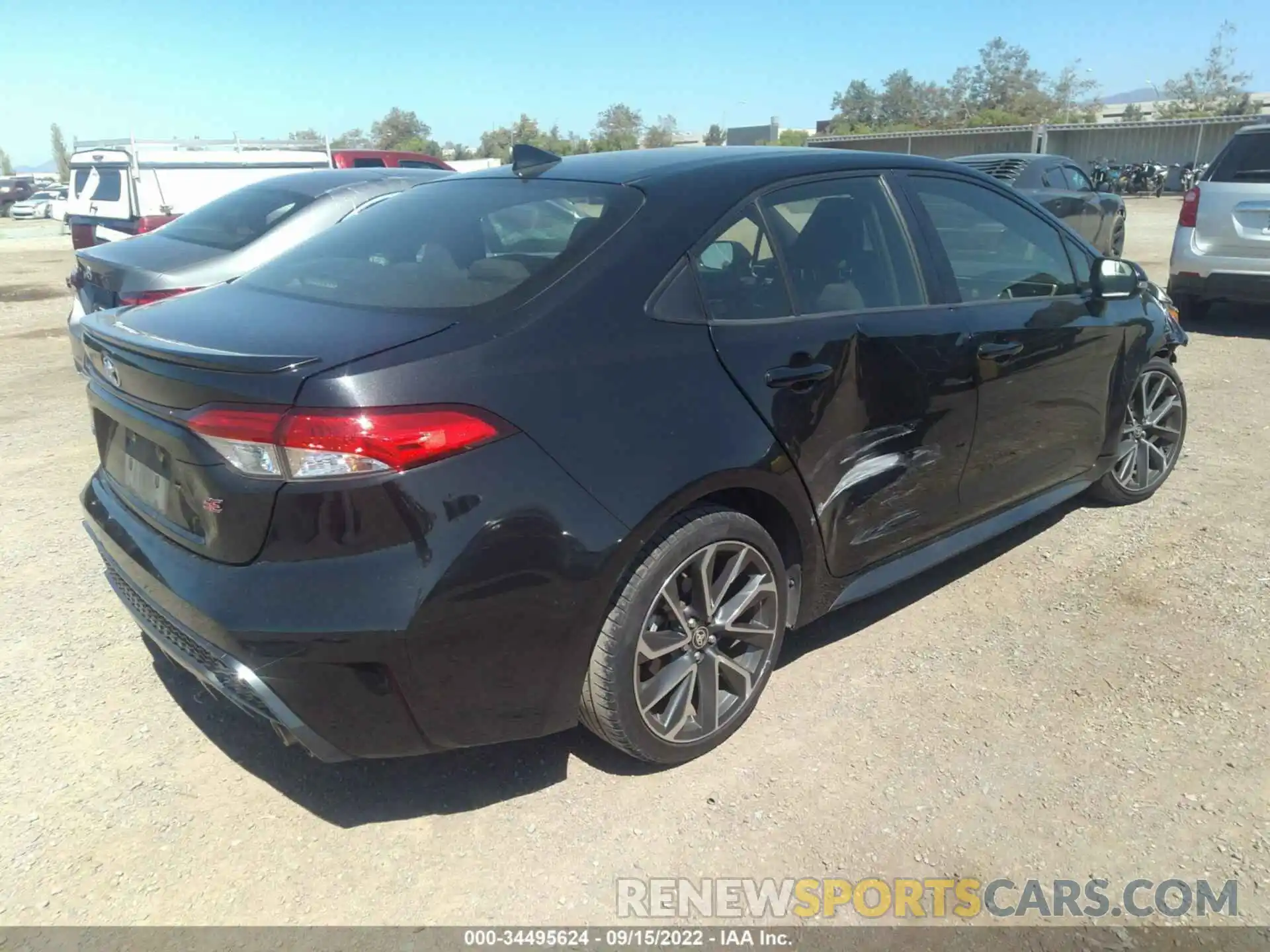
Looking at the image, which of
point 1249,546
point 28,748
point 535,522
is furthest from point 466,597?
point 1249,546

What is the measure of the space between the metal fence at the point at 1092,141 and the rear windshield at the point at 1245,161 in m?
27.3

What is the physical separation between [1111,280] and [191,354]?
3.56 meters

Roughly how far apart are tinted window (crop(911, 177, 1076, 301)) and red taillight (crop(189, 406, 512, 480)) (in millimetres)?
2109

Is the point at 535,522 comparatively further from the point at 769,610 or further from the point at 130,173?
the point at 130,173

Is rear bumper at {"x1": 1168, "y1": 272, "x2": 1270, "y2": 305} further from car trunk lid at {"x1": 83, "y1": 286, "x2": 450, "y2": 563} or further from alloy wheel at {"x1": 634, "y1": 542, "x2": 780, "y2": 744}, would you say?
car trunk lid at {"x1": 83, "y1": 286, "x2": 450, "y2": 563}

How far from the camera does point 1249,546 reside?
4184 mm

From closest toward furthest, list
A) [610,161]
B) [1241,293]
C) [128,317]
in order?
[128,317]
[610,161]
[1241,293]

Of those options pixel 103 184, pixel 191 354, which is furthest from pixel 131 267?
pixel 103 184

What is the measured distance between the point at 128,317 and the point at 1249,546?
4513 millimetres

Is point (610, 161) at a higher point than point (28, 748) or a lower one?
higher

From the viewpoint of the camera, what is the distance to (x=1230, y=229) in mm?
8234

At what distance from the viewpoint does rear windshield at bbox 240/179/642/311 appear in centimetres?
252

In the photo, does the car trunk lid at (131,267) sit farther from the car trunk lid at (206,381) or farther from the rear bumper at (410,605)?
the rear bumper at (410,605)

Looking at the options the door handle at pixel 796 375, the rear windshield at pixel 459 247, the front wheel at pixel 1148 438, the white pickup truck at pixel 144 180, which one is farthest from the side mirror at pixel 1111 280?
the white pickup truck at pixel 144 180
